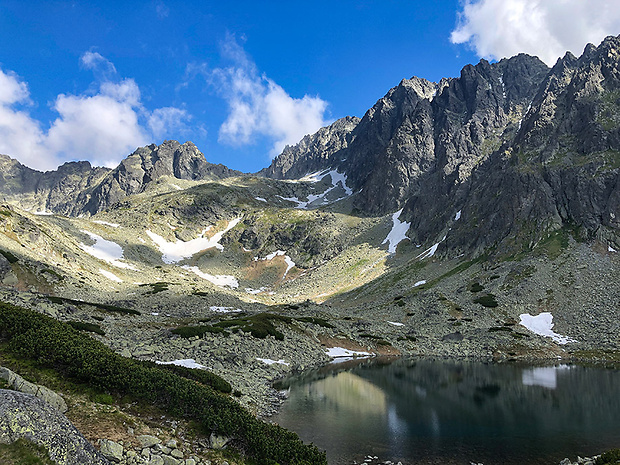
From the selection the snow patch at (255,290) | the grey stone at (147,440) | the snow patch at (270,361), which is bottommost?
the snow patch at (270,361)

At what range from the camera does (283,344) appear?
49.8m

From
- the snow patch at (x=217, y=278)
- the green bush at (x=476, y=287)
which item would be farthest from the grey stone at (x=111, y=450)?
the snow patch at (x=217, y=278)

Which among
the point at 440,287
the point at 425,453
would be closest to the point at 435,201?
the point at 440,287

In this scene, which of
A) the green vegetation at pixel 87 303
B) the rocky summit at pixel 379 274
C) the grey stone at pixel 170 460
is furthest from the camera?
the green vegetation at pixel 87 303

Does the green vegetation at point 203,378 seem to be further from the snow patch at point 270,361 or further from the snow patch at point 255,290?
the snow patch at point 255,290

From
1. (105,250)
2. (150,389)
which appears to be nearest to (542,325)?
(150,389)

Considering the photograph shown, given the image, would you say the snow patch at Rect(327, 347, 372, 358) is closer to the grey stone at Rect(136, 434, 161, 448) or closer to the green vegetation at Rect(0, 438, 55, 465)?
the grey stone at Rect(136, 434, 161, 448)

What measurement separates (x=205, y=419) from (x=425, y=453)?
12483mm

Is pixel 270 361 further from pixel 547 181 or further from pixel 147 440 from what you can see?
pixel 547 181

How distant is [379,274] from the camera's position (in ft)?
428

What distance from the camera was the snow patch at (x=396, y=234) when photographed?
153 metres

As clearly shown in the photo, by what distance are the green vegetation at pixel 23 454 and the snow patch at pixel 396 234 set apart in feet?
471

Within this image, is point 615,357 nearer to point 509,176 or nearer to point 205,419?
point 205,419

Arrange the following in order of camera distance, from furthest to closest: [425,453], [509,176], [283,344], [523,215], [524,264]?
[509,176], [523,215], [524,264], [283,344], [425,453]
